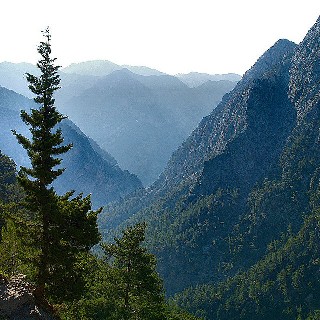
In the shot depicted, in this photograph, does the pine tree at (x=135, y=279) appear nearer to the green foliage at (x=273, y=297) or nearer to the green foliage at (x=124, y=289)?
the green foliage at (x=124, y=289)

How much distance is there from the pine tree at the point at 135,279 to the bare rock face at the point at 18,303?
14364mm

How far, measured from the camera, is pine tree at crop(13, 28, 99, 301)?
2927 cm

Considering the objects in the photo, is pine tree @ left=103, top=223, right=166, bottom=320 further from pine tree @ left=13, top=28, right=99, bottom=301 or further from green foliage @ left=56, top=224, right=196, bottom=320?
pine tree @ left=13, top=28, right=99, bottom=301

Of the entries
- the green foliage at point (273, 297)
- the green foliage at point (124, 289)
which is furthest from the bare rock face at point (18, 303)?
the green foliage at point (273, 297)

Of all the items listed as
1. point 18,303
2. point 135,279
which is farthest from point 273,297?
point 18,303

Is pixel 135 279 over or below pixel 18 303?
below

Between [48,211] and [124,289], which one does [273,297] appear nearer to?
[124,289]

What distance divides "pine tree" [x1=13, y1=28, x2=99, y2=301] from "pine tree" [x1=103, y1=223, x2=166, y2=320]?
1350 cm

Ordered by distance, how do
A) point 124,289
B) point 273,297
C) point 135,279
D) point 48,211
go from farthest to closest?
point 273,297 < point 135,279 < point 124,289 < point 48,211

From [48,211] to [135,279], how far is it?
19.6 meters

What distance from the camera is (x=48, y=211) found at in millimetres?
28906

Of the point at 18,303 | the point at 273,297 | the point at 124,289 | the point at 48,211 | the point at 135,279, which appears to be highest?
the point at 48,211

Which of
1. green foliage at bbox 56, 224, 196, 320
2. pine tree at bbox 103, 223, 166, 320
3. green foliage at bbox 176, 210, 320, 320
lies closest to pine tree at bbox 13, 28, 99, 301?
green foliage at bbox 56, 224, 196, 320

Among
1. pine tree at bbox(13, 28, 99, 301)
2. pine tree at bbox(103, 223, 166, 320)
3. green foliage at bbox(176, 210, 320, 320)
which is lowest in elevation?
green foliage at bbox(176, 210, 320, 320)
